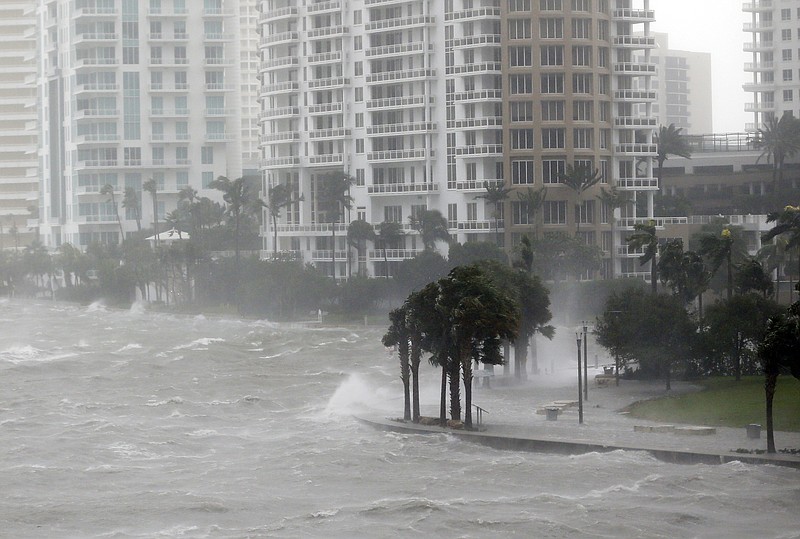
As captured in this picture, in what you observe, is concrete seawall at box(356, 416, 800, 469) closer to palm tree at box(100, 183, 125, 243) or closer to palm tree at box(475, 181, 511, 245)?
palm tree at box(475, 181, 511, 245)

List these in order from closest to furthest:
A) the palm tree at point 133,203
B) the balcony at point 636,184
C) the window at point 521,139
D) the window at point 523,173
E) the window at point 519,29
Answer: the window at point 519,29 < the window at point 521,139 < the window at point 523,173 < the balcony at point 636,184 < the palm tree at point 133,203

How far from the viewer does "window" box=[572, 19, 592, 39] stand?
142000 millimetres

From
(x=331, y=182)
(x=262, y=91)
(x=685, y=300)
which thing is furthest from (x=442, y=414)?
(x=262, y=91)

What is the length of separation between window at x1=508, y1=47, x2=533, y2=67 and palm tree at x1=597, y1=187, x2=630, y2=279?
1370cm

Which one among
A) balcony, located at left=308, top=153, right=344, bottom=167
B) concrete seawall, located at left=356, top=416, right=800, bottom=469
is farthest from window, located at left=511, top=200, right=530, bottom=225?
concrete seawall, located at left=356, top=416, right=800, bottom=469

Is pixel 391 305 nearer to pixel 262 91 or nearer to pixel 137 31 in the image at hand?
pixel 262 91

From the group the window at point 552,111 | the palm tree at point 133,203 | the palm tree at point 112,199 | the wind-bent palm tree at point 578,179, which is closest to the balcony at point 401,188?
the window at point 552,111

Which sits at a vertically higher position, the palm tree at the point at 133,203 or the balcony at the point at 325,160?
the balcony at the point at 325,160

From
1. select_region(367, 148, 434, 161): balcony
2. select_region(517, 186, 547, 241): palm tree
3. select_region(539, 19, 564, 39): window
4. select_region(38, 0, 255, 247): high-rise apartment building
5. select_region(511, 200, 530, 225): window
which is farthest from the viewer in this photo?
select_region(38, 0, 255, 247): high-rise apartment building

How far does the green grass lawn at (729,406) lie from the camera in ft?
205

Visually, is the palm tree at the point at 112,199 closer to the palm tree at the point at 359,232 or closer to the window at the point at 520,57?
the palm tree at the point at 359,232

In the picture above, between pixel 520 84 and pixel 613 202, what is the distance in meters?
13.8

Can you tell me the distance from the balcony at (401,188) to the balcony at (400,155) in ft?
8.52

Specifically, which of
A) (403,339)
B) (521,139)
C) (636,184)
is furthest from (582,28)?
(403,339)
